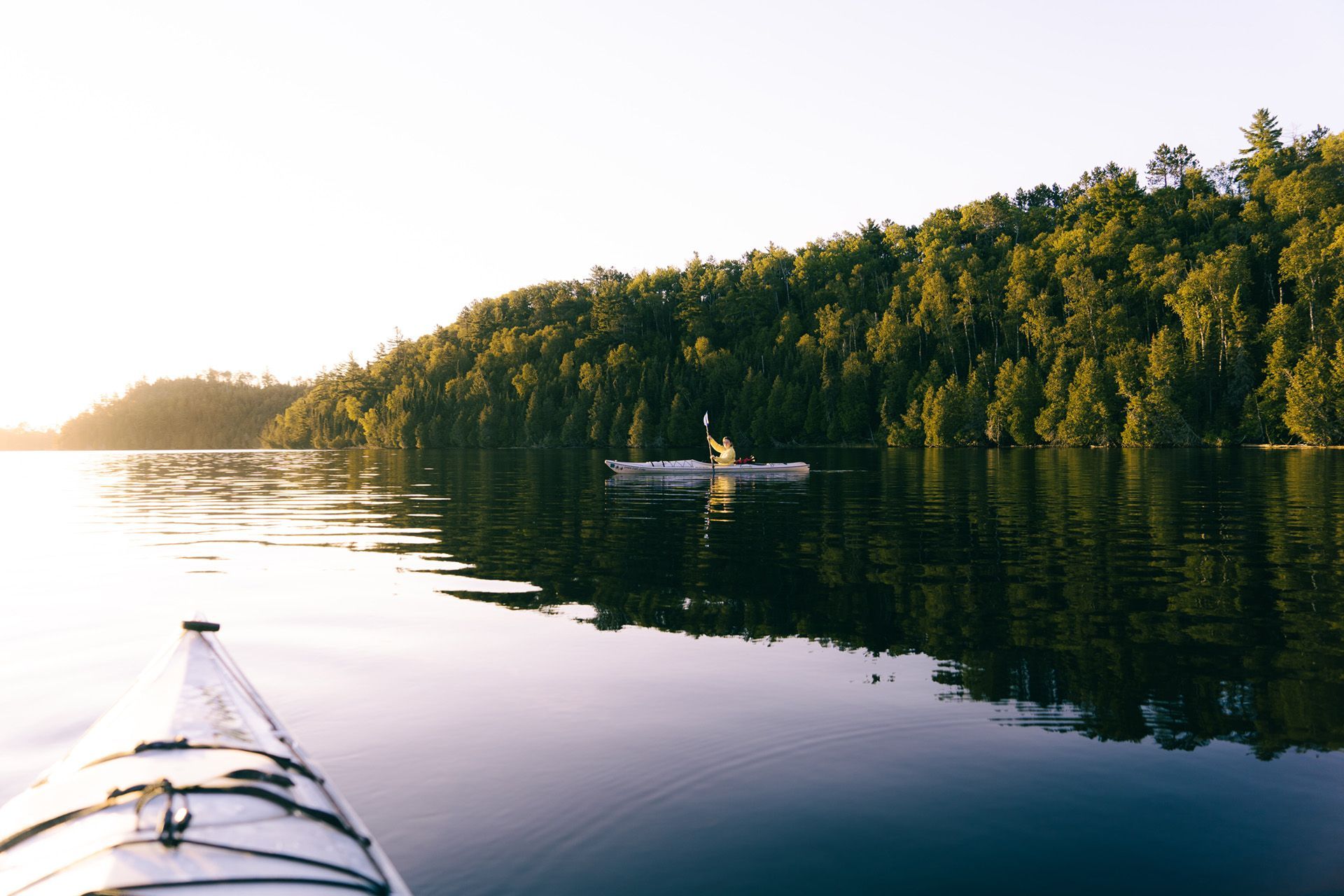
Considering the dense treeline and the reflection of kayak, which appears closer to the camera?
the reflection of kayak

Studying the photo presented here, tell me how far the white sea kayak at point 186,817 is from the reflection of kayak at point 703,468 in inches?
1864

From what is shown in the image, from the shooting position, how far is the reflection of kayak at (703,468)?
174 feet

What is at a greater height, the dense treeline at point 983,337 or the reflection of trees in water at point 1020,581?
the dense treeline at point 983,337

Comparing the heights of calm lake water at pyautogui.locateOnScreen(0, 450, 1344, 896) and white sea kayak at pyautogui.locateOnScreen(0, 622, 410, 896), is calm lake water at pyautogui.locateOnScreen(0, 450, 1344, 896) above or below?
below

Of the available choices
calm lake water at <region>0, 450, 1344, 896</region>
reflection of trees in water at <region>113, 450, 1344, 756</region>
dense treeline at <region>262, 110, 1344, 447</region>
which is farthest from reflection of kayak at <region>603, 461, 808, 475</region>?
dense treeline at <region>262, 110, 1344, 447</region>

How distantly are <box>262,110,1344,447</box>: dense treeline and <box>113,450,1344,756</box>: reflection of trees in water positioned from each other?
241 ft

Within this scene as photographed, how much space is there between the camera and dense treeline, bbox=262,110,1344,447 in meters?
103

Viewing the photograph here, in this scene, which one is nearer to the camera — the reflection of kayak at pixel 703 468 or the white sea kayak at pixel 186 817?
the white sea kayak at pixel 186 817

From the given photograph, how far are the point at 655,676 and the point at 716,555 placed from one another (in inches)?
397

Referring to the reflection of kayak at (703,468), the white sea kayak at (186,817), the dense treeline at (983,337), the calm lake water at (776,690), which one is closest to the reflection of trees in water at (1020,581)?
the calm lake water at (776,690)

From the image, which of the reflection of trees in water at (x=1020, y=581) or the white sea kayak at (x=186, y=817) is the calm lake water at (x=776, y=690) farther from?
the white sea kayak at (x=186, y=817)

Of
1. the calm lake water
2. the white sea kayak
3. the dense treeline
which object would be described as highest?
the dense treeline

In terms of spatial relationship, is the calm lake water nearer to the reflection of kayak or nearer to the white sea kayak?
the white sea kayak

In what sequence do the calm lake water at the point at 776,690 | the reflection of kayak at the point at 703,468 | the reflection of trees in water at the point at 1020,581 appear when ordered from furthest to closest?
the reflection of kayak at the point at 703,468, the reflection of trees in water at the point at 1020,581, the calm lake water at the point at 776,690
